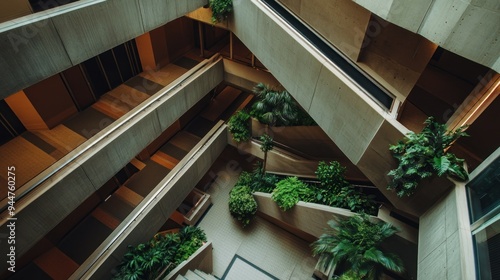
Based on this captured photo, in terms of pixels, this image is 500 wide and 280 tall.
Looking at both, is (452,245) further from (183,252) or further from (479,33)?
(183,252)

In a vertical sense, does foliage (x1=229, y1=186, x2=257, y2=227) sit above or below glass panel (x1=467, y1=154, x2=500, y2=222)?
above

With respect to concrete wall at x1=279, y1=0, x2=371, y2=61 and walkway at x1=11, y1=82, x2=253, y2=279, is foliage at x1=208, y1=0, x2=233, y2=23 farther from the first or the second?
walkway at x1=11, y1=82, x2=253, y2=279

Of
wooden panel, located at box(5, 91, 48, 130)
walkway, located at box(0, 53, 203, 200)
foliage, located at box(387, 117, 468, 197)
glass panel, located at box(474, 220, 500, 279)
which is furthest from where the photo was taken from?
wooden panel, located at box(5, 91, 48, 130)

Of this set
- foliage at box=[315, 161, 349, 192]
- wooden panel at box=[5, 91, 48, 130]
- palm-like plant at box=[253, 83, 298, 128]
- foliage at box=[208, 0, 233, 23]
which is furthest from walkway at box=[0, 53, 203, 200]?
foliage at box=[315, 161, 349, 192]

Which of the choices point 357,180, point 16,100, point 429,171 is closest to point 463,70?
point 357,180

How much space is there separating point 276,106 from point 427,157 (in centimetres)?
648

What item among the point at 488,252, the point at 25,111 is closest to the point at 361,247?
the point at 488,252

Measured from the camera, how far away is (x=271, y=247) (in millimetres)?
11469

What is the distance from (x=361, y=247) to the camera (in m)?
6.67

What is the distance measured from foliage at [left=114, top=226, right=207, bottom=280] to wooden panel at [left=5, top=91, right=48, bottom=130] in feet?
15.5

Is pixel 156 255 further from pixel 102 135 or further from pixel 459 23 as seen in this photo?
pixel 459 23

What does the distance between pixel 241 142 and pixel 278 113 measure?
2.61 metres

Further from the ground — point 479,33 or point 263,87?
point 263,87

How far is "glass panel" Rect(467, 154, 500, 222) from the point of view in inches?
149
